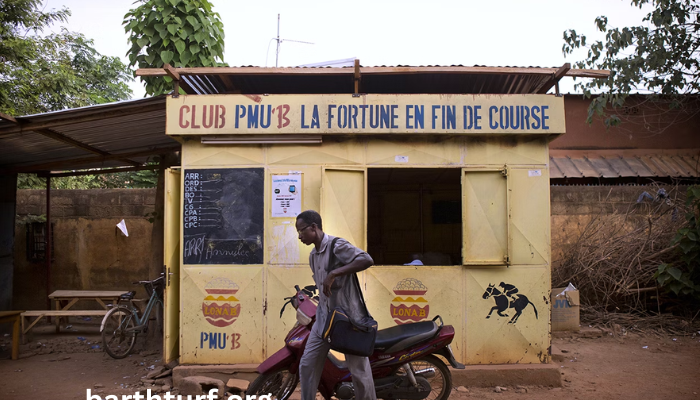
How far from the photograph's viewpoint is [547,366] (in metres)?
5.21

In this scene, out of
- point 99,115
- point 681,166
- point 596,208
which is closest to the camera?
point 99,115

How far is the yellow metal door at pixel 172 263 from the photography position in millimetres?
5340

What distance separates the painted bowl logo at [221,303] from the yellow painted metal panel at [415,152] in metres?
2.07

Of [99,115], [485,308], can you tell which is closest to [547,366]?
[485,308]

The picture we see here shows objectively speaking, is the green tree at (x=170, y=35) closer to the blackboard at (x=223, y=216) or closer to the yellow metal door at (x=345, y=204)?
the blackboard at (x=223, y=216)

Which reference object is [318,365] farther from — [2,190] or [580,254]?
[2,190]

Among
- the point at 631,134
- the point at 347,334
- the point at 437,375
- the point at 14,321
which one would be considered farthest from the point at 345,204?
the point at 631,134

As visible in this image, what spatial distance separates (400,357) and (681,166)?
10364 mm

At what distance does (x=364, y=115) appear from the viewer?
5.31 m

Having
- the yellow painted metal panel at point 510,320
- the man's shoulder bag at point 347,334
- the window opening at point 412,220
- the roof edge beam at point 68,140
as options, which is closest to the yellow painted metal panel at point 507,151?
the yellow painted metal panel at point 510,320

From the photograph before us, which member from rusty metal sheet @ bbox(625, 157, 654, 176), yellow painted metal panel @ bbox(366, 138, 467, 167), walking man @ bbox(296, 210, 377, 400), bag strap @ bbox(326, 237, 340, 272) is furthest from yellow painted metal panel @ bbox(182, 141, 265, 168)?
rusty metal sheet @ bbox(625, 157, 654, 176)

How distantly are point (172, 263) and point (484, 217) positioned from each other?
350 centimetres

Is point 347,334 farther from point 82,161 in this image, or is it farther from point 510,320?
point 82,161

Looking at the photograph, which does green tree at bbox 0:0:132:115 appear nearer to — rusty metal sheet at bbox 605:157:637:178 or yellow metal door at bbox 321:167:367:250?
yellow metal door at bbox 321:167:367:250
